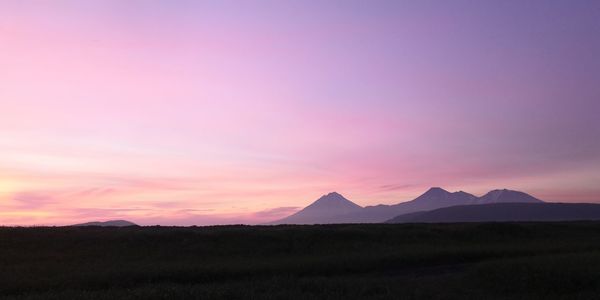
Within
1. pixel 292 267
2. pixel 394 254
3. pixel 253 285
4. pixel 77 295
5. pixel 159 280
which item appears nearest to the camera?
pixel 77 295

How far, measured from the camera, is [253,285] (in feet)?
64.1

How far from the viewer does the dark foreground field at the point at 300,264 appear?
1892 centimetres

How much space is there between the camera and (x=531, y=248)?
122 ft

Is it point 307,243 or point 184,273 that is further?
point 307,243

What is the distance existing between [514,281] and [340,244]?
1835 centimetres

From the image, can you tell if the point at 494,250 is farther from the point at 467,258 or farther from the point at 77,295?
the point at 77,295

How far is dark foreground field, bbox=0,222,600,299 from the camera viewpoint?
18922mm

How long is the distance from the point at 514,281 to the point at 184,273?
15343mm

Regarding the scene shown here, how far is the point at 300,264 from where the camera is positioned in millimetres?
28922

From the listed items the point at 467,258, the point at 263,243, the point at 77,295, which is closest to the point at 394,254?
the point at 467,258

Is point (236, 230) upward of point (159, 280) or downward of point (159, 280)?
upward

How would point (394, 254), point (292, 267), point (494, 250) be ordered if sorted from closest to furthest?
point (292, 267)
point (394, 254)
point (494, 250)

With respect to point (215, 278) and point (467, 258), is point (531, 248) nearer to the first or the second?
point (467, 258)

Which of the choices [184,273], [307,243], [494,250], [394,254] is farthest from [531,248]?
[184,273]
